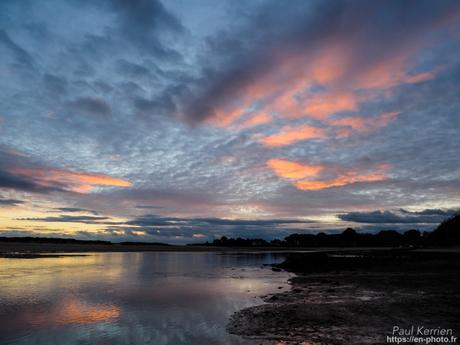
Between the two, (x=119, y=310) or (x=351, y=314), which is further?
(x=119, y=310)

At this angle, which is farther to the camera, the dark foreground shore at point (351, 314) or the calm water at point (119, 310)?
the calm water at point (119, 310)

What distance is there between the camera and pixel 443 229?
124875 millimetres

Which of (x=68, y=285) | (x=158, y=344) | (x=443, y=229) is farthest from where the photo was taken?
(x=443, y=229)

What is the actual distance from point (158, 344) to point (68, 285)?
17.7 metres

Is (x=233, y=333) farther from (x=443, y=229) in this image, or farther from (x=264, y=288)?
(x=443, y=229)

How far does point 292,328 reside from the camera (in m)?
14.2

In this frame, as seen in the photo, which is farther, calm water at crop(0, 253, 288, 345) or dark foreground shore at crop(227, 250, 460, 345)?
calm water at crop(0, 253, 288, 345)

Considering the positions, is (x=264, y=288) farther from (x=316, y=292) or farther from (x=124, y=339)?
(x=124, y=339)

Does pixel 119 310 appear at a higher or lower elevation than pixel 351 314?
lower

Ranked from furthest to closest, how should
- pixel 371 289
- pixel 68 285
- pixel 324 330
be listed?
pixel 68 285 < pixel 371 289 < pixel 324 330

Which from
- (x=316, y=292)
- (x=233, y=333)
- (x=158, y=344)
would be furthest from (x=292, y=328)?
(x=316, y=292)

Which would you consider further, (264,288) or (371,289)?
Result: (264,288)

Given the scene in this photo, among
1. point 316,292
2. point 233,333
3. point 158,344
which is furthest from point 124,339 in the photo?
point 316,292

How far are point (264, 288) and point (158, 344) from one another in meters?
16.0
